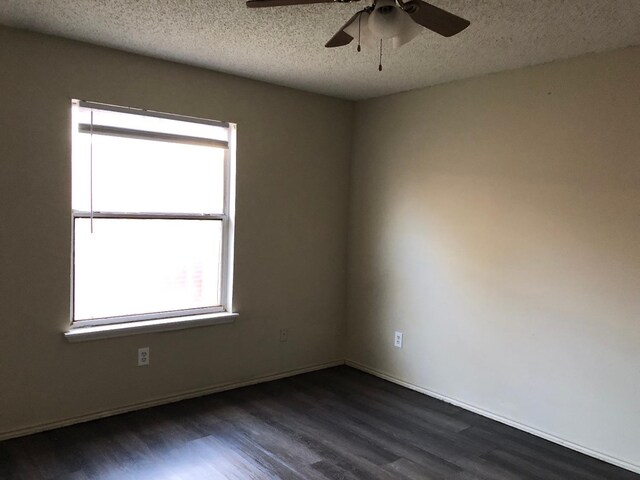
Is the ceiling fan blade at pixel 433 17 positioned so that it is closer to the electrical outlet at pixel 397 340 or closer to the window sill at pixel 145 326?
the window sill at pixel 145 326

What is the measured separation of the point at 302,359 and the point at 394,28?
10.0ft

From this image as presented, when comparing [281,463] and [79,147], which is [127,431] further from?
[79,147]

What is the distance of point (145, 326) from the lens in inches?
133

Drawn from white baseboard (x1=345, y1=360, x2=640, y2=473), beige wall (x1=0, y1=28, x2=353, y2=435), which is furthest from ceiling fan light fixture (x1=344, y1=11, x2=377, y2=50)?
white baseboard (x1=345, y1=360, x2=640, y2=473)

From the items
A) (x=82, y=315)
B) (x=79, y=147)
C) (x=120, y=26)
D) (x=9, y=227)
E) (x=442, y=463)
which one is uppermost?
(x=120, y=26)

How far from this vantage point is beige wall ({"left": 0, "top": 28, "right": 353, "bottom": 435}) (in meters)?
2.92

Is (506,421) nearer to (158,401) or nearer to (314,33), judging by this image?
(158,401)

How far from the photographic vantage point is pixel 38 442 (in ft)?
9.47

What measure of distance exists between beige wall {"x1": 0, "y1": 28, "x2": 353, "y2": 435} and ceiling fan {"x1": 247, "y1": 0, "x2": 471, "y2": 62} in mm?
1752

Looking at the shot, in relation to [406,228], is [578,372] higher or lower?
lower

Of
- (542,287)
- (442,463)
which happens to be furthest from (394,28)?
(442,463)

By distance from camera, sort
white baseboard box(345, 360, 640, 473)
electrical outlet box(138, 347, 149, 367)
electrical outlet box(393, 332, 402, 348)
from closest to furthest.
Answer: white baseboard box(345, 360, 640, 473) < electrical outlet box(138, 347, 149, 367) < electrical outlet box(393, 332, 402, 348)

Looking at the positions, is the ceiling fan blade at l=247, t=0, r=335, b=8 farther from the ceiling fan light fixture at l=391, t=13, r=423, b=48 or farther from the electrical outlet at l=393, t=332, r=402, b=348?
the electrical outlet at l=393, t=332, r=402, b=348

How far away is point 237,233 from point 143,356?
107 cm
